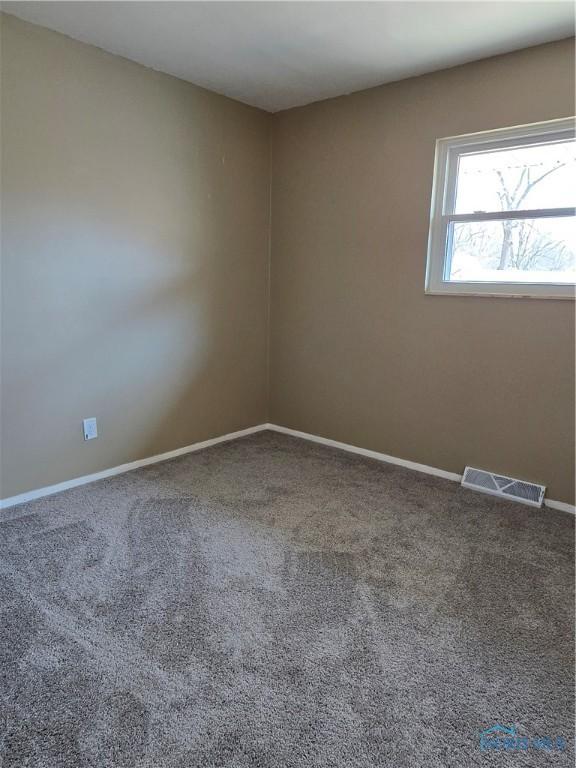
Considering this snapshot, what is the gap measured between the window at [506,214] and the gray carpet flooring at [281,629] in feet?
4.23

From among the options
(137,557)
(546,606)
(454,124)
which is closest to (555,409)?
(546,606)

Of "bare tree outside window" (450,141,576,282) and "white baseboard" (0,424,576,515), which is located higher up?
"bare tree outside window" (450,141,576,282)

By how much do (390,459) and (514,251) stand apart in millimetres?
1534

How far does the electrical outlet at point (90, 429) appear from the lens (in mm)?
2818

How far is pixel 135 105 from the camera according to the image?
2.77 meters

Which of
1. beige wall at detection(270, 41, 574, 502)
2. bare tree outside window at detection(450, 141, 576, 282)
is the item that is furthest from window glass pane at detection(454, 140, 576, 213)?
beige wall at detection(270, 41, 574, 502)

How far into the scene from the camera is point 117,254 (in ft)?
9.25

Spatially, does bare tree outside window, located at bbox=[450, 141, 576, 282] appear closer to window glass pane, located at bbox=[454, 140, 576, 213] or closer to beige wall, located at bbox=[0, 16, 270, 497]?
window glass pane, located at bbox=[454, 140, 576, 213]

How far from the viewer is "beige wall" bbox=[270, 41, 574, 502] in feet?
8.50

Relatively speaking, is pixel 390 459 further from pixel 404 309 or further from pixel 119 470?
pixel 119 470

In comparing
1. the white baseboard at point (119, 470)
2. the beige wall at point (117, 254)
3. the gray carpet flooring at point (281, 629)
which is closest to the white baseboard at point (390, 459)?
the gray carpet flooring at point (281, 629)

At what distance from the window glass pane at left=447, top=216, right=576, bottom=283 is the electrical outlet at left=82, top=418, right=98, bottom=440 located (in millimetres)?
2351

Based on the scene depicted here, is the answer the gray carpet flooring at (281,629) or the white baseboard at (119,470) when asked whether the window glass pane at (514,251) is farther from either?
the white baseboard at (119,470)

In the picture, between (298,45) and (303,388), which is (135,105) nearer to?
(298,45)
